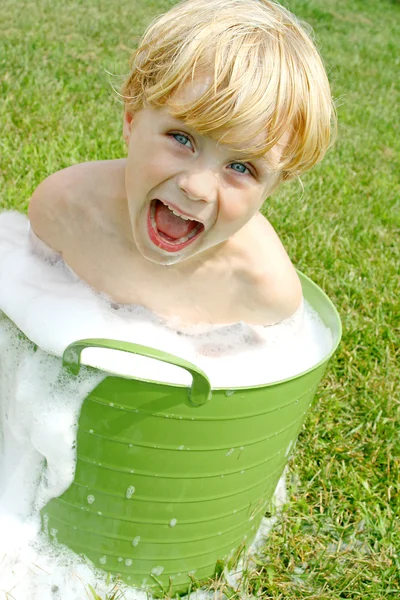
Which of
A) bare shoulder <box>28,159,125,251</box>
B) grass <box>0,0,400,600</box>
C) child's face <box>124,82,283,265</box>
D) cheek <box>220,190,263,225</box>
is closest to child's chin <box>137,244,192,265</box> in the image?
child's face <box>124,82,283,265</box>

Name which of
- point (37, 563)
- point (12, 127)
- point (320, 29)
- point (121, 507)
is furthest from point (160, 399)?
point (320, 29)

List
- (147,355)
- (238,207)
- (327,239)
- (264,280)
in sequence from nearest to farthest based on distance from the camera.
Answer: (147,355), (238,207), (264,280), (327,239)

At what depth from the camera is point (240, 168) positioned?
49.5 inches

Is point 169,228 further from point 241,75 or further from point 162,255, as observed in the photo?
point 241,75

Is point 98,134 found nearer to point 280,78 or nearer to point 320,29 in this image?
point 280,78

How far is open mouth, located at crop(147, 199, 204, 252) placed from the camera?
4.31 ft

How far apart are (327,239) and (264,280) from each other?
1.32 m

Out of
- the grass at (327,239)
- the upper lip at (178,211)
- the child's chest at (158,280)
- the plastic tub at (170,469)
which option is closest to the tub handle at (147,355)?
the plastic tub at (170,469)

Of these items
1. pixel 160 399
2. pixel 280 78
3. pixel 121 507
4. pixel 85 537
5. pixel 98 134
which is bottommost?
pixel 98 134

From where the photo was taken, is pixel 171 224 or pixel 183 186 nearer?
pixel 183 186

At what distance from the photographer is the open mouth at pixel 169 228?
1.31m

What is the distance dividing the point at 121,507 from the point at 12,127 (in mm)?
2066

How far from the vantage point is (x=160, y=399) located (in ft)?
3.61

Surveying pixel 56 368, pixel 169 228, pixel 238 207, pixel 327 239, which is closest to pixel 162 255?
pixel 169 228
